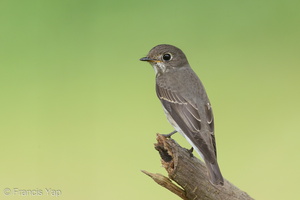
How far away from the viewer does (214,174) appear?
2.83 meters

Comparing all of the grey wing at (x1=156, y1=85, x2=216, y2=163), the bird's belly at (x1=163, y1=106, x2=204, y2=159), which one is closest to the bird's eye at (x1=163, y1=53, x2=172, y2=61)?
the grey wing at (x1=156, y1=85, x2=216, y2=163)

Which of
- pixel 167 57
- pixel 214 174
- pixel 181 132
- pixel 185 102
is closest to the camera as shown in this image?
pixel 214 174

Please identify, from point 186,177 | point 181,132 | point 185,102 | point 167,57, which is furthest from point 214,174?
point 167,57

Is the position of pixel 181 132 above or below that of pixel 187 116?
below

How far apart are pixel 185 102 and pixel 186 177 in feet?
2.54

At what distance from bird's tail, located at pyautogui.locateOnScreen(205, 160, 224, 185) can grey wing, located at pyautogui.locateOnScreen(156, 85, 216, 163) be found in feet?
0.20

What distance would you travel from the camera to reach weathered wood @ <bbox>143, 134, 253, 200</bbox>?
9.38ft

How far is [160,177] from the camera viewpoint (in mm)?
2951

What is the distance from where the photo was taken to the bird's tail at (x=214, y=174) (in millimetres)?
2793

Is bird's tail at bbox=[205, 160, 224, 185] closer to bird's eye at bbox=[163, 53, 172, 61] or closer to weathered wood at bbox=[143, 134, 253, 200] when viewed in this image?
weathered wood at bbox=[143, 134, 253, 200]

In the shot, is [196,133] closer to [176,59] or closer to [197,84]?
[197,84]

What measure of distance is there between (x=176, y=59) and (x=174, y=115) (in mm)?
729

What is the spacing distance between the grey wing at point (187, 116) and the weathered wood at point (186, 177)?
0.16 metres

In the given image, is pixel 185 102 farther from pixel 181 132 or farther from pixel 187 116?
pixel 181 132
